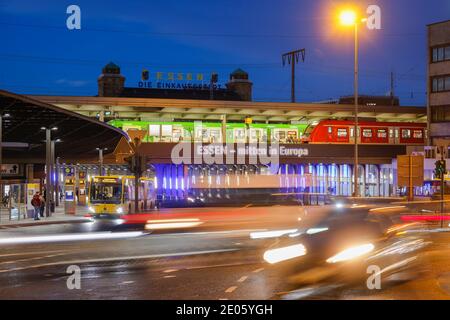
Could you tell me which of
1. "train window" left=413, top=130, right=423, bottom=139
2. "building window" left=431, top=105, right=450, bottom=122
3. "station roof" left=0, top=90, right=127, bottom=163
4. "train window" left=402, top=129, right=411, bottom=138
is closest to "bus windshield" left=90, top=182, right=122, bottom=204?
"station roof" left=0, top=90, right=127, bottom=163

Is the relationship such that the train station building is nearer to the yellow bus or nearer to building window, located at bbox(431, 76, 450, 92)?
building window, located at bbox(431, 76, 450, 92)

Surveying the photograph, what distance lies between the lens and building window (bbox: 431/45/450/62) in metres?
68.9

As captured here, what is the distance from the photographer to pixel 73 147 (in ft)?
183

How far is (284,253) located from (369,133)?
2055 inches

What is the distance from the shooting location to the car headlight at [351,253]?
15.3 m

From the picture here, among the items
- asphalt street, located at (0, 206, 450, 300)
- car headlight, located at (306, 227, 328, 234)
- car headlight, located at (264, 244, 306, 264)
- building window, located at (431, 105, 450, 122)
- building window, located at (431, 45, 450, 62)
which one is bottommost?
asphalt street, located at (0, 206, 450, 300)

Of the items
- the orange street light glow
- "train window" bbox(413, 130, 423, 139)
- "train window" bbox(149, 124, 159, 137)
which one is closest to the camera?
the orange street light glow

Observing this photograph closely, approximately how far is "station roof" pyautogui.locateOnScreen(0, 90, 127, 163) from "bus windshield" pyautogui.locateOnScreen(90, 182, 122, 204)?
3344mm

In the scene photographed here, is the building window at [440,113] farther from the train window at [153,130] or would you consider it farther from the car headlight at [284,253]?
the car headlight at [284,253]

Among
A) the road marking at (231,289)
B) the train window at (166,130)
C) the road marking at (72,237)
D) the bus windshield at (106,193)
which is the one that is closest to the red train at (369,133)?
the train window at (166,130)

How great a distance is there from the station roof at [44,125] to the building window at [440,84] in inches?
1419

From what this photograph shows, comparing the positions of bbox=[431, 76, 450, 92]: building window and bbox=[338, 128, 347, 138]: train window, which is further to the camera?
bbox=[431, 76, 450, 92]: building window

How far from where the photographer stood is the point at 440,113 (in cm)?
7012

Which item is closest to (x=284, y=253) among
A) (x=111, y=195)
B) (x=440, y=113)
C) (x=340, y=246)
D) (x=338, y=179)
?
(x=340, y=246)
